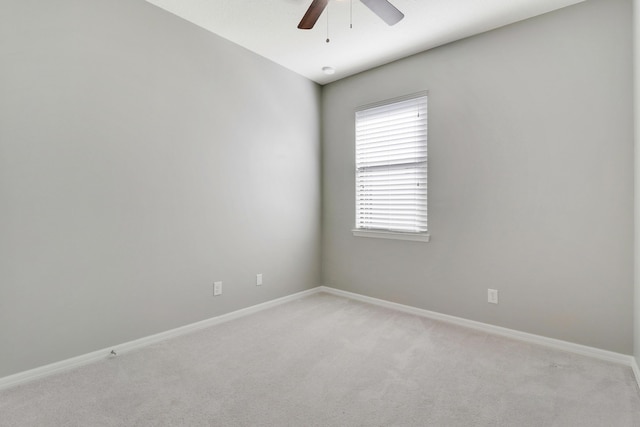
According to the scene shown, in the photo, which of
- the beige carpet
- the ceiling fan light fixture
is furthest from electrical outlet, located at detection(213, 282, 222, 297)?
the ceiling fan light fixture

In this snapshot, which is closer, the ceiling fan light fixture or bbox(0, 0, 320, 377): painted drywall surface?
bbox(0, 0, 320, 377): painted drywall surface

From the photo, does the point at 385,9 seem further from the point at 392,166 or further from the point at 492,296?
the point at 492,296

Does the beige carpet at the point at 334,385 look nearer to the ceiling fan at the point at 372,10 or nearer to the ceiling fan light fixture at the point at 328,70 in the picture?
the ceiling fan at the point at 372,10

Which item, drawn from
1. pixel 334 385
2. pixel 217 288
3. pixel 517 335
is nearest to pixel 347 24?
pixel 217 288

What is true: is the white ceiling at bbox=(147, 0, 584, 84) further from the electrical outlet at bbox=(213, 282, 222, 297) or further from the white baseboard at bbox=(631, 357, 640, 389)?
the white baseboard at bbox=(631, 357, 640, 389)

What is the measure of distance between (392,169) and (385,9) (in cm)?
169

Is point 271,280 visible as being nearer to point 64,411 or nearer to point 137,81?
point 64,411

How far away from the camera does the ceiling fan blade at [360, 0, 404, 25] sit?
6.13 ft

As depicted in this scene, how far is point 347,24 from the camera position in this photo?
2674 millimetres

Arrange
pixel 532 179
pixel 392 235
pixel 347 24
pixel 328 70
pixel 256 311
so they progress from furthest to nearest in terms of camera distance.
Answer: pixel 328 70 < pixel 392 235 < pixel 256 311 < pixel 347 24 < pixel 532 179

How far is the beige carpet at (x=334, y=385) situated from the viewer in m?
1.62

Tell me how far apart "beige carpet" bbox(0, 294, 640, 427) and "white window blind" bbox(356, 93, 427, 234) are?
47.2 inches

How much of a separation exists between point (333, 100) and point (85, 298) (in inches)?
126

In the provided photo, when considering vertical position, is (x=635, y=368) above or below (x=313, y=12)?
below
